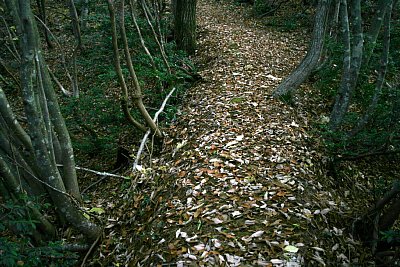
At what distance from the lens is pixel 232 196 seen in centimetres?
386

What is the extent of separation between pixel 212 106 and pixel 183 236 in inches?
119

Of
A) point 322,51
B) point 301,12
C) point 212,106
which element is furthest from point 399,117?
point 301,12

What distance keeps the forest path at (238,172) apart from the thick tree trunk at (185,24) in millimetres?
1189

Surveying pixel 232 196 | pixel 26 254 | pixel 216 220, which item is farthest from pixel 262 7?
pixel 26 254

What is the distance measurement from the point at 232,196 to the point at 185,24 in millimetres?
5930

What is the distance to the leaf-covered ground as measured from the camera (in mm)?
3275

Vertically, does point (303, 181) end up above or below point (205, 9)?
below

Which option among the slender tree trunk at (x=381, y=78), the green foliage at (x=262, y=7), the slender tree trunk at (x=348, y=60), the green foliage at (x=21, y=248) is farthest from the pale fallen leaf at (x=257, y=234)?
the green foliage at (x=262, y=7)

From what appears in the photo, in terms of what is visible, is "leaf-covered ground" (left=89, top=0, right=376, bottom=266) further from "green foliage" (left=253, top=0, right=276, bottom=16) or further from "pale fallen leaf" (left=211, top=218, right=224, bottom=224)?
"green foliage" (left=253, top=0, right=276, bottom=16)

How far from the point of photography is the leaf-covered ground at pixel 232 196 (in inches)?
129

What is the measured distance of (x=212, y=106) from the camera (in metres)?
5.96

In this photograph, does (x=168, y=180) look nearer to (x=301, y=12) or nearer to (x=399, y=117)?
(x=399, y=117)

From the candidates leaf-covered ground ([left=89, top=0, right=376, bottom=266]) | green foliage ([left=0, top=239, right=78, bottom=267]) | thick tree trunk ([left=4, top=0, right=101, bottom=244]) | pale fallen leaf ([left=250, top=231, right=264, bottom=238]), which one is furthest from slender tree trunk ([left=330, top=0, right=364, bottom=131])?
green foliage ([left=0, top=239, right=78, bottom=267])

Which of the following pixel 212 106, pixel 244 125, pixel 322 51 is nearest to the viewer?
pixel 244 125
